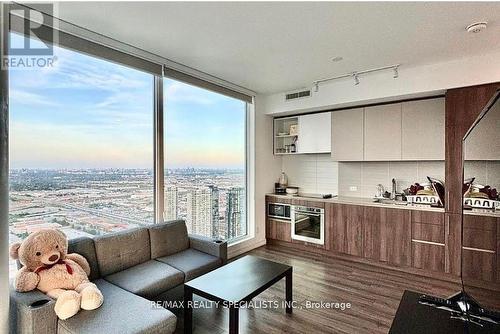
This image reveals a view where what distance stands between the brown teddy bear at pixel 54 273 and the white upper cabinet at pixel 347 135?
3.67m

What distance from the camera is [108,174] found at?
2.78m

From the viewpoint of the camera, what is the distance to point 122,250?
2.53 metres

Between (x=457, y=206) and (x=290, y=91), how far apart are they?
9.38 ft

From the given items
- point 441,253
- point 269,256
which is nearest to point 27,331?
point 269,256

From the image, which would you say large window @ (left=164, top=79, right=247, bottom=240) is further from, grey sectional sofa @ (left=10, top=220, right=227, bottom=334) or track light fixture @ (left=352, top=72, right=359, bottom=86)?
track light fixture @ (left=352, top=72, right=359, bottom=86)

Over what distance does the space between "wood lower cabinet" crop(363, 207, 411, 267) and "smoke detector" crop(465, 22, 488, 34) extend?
214 centimetres

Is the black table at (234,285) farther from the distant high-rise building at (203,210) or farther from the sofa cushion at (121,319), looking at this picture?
the distant high-rise building at (203,210)

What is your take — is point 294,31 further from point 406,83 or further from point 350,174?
point 350,174

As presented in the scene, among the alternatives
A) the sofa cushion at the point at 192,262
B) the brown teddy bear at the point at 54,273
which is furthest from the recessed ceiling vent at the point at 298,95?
the brown teddy bear at the point at 54,273

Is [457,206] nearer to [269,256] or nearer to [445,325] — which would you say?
[445,325]

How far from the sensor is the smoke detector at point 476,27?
7.59 ft

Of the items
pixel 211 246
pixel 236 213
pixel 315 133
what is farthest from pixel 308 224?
pixel 211 246

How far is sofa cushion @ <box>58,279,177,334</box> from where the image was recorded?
1.61m

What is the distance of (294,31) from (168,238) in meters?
2.49
